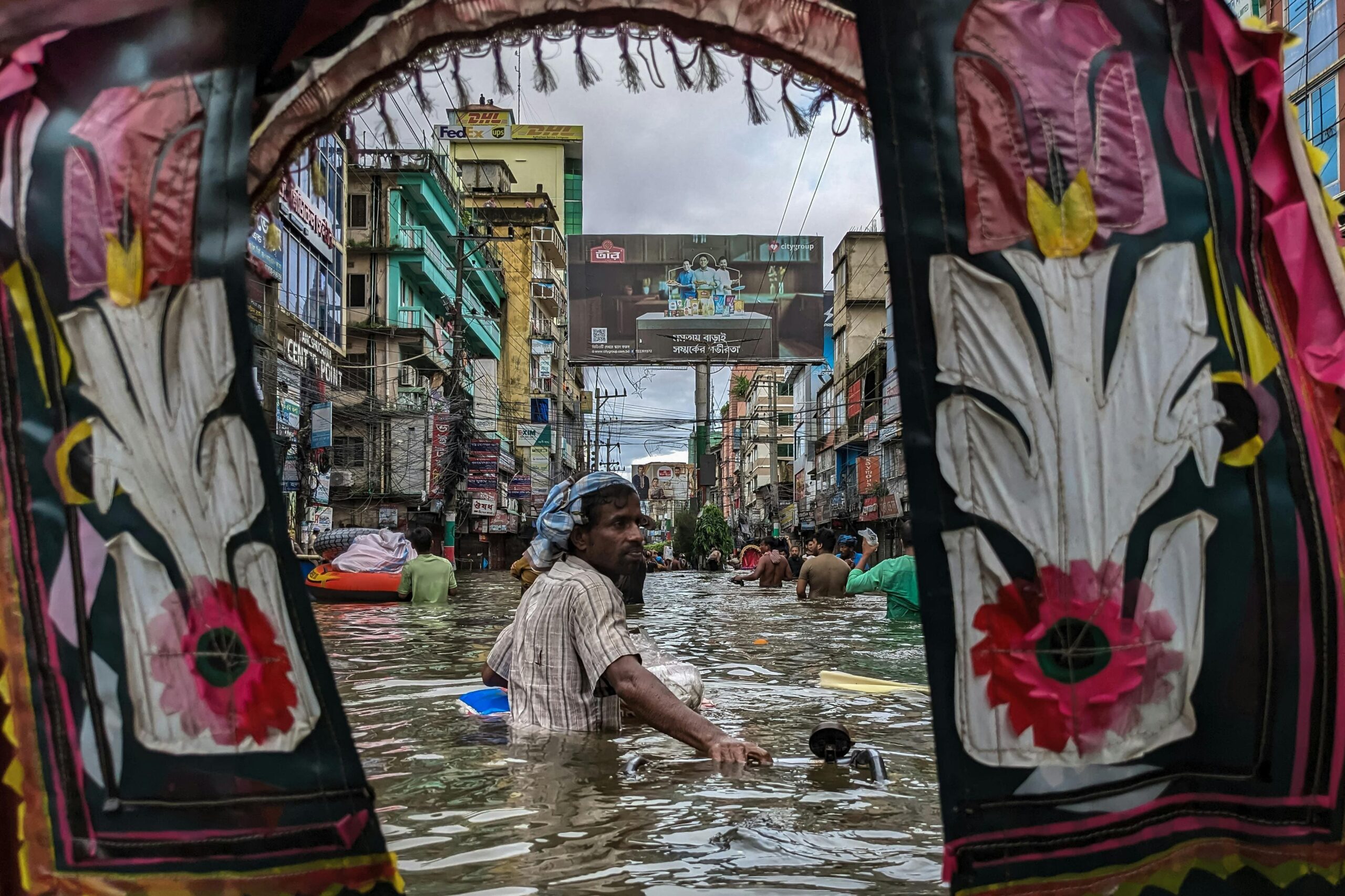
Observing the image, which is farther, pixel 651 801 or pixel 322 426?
pixel 322 426

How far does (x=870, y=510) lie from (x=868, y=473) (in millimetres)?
1584

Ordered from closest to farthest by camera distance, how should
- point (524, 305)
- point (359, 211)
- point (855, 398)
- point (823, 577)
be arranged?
point (823, 577)
point (359, 211)
point (855, 398)
point (524, 305)

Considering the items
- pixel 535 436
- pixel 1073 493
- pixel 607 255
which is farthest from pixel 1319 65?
pixel 535 436

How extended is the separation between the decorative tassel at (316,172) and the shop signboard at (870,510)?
31.7 m

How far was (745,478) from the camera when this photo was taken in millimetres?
96875

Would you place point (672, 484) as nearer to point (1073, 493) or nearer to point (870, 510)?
point (870, 510)

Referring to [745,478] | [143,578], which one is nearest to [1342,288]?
[143,578]

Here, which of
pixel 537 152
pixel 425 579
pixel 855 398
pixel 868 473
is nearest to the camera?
pixel 425 579

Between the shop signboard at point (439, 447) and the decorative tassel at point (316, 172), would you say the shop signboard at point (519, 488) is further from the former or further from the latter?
the decorative tassel at point (316, 172)

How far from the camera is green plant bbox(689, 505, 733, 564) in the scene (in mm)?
43625

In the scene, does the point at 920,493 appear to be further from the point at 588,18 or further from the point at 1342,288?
the point at 588,18

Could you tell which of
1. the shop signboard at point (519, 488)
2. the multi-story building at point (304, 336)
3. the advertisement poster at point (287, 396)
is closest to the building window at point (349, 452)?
the multi-story building at point (304, 336)

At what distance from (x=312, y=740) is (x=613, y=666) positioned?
5.66 feet

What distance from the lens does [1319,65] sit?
20094 mm
